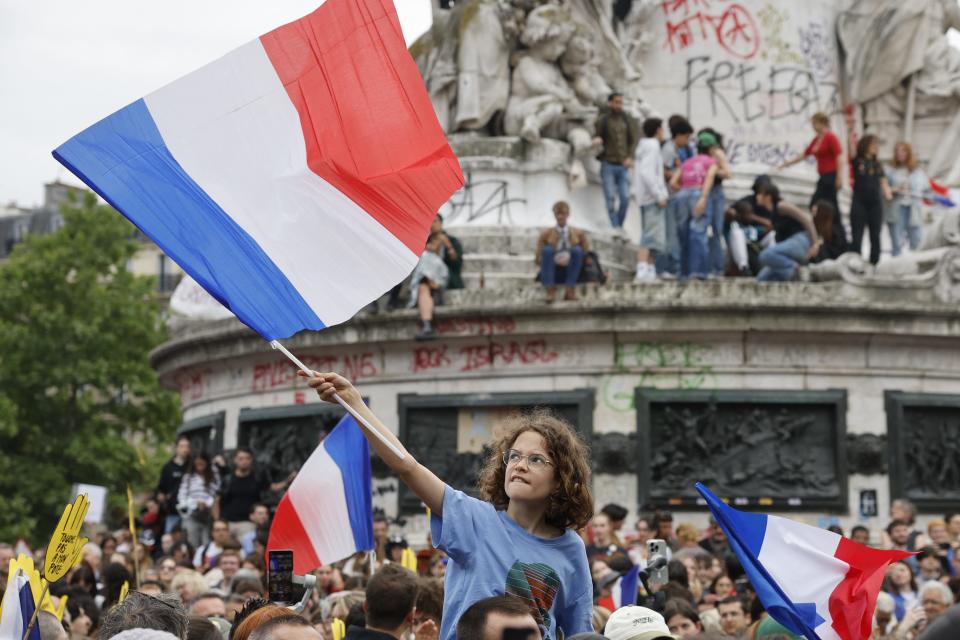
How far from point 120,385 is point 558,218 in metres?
29.0

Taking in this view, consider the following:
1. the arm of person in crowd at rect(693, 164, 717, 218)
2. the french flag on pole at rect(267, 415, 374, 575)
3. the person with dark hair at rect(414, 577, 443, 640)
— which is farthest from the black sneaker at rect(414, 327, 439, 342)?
the person with dark hair at rect(414, 577, 443, 640)

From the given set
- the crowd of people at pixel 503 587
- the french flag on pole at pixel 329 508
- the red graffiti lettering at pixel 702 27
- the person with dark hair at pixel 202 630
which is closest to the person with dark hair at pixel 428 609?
the crowd of people at pixel 503 587

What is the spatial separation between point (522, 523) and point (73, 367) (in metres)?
40.4

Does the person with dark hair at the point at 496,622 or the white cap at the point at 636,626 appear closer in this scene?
the person with dark hair at the point at 496,622

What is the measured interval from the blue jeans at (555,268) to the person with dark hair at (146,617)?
13.5m

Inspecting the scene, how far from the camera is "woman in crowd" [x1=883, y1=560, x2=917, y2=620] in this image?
12828 millimetres

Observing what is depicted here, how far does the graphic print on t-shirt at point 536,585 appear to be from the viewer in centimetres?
623

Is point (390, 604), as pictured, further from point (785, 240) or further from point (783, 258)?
point (785, 240)

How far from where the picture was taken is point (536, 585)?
20.6 feet

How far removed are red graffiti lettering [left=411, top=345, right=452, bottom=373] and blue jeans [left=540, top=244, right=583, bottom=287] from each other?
Answer: 127cm

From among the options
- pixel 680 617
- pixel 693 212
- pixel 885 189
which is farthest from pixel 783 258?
pixel 680 617

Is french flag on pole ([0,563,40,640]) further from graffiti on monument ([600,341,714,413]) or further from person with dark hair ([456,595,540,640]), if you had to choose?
graffiti on monument ([600,341,714,413])

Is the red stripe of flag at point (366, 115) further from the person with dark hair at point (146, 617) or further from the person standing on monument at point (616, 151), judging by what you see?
the person standing on monument at point (616, 151)

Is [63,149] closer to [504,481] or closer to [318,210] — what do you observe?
[318,210]
